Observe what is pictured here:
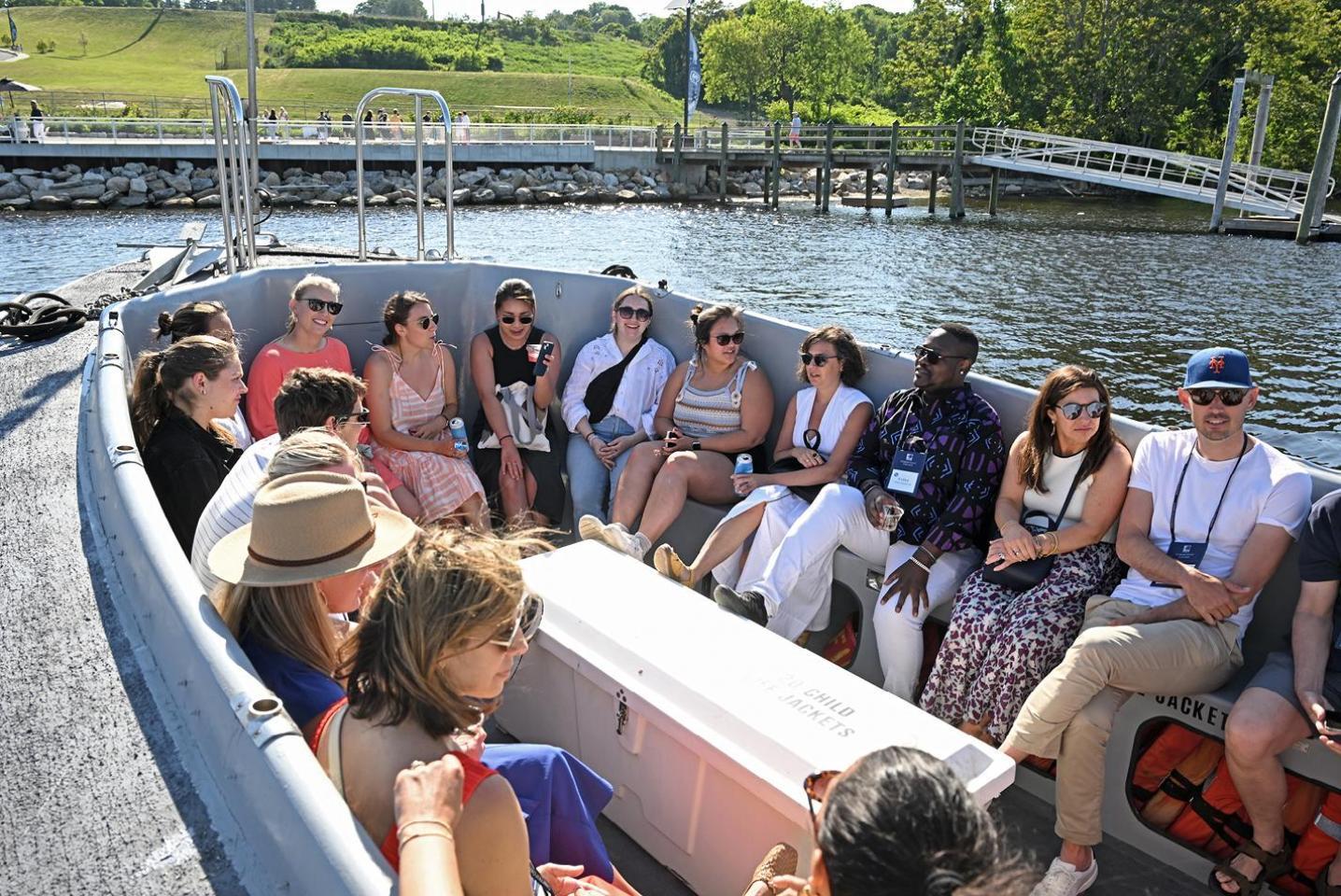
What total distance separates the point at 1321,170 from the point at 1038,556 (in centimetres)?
2118

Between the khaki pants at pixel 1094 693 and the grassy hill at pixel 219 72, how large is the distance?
133ft

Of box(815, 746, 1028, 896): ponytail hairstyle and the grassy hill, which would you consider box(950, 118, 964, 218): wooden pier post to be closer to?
the grassy hill

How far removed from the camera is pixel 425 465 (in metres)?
4.30

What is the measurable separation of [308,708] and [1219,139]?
3953 cm

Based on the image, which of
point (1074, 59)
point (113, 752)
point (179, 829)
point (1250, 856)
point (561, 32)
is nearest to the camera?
point (179, 829)

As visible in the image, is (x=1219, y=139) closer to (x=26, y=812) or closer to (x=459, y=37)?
(x=26, y=812)

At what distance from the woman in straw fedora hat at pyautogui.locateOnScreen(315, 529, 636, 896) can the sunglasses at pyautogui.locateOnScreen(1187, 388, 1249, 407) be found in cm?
217

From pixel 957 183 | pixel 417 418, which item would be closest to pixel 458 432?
pixel 417 418

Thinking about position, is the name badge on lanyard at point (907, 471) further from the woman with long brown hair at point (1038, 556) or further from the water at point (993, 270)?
the water at point (993, 270)

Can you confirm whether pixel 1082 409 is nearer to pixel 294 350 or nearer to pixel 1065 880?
pixel 1065 880

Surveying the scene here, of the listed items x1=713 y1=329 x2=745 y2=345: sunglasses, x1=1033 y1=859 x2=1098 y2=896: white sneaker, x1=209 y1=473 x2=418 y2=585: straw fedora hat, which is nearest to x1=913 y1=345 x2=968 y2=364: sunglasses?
x1=713 y1=329 x2=745 y2=345: sunglasses

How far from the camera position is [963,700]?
3.10 m

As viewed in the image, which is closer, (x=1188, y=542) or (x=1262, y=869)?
(x=1262, y=869)

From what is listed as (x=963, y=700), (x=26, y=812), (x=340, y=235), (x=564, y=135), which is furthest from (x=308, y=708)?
(x=564, y=135)
